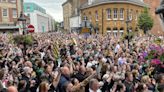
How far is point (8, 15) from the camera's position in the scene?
75.1m

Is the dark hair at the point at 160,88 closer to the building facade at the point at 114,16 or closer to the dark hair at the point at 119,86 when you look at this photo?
the dark hair at the point at 119,86

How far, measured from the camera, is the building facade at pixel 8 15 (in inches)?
2908

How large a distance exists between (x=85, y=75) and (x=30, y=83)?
159 cm

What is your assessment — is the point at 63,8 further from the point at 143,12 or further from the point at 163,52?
the point at 163,52

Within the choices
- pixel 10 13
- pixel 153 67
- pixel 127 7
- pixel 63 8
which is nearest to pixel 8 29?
pixel 10 13

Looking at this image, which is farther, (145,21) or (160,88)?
(145,21)

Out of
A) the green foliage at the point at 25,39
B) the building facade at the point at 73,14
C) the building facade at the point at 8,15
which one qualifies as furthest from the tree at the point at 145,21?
the green foliage at the point at 25,39

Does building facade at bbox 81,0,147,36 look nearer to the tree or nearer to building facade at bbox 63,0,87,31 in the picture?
the tree

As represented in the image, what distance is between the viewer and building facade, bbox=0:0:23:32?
73875 mm

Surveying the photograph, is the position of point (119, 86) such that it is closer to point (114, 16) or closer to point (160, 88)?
point (160, 88)

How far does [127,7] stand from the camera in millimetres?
75562

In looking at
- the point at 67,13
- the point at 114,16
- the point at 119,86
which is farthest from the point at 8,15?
the point at 119,86

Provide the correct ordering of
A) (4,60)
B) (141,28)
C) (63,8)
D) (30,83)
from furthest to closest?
(63,8) < (141,28) < (4,60) < (30,83)

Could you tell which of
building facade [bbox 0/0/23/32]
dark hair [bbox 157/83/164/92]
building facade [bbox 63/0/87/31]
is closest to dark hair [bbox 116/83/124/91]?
dark hair [bbox 157/83/164/92]
